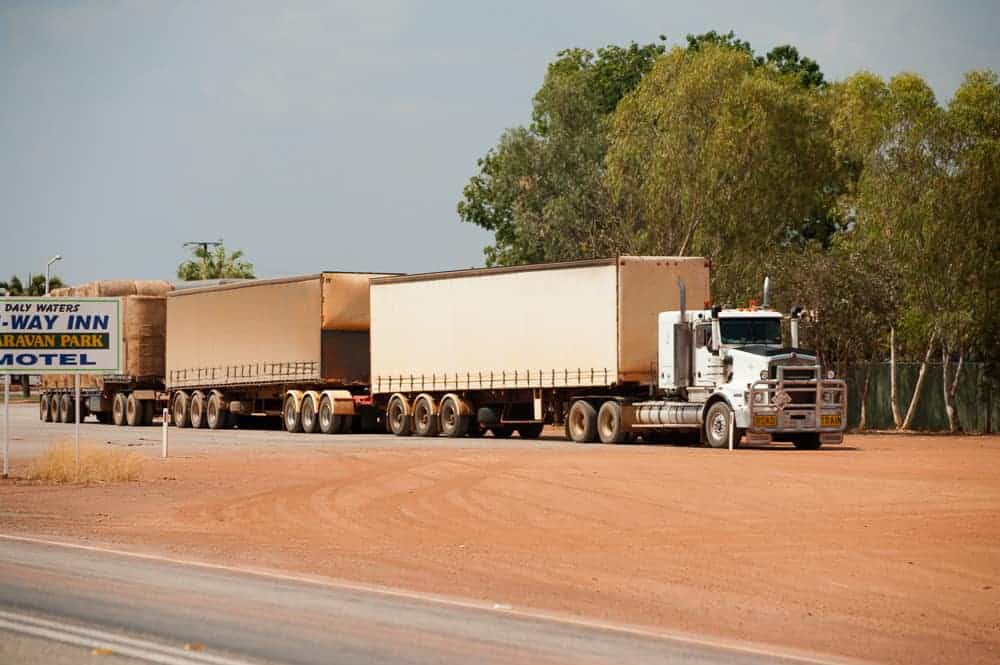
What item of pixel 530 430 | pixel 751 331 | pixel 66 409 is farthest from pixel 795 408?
pixel 66 409

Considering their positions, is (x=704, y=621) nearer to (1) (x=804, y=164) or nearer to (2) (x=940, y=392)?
(2) (x=940, y=392)

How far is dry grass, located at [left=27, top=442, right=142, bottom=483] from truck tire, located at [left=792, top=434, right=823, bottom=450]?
1507cm

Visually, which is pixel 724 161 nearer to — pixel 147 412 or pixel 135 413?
pixel 147 412

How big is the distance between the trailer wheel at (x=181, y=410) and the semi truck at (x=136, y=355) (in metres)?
1.94

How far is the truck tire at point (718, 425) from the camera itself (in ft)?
121

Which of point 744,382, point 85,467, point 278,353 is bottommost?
point 85,467

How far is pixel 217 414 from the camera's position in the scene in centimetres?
5381

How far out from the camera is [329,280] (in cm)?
4791

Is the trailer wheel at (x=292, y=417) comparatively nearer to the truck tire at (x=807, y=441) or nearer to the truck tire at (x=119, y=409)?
the truck tire at (x=119, y=409)

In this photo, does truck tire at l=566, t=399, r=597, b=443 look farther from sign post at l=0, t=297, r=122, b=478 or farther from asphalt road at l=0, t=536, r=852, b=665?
asphalt road at l=0, t=536, r=852, b=665

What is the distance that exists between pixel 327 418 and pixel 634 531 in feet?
93.9

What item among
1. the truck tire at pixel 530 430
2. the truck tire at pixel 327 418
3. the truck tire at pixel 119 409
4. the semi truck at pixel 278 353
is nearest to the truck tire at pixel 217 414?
the semi truck at pixel 278 353

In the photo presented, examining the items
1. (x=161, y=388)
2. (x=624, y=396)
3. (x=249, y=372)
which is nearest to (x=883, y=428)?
(x=624, y=396)

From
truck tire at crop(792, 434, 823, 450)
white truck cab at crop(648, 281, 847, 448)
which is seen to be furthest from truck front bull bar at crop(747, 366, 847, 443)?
truck tire at crop(792, 434, 823, 450)
